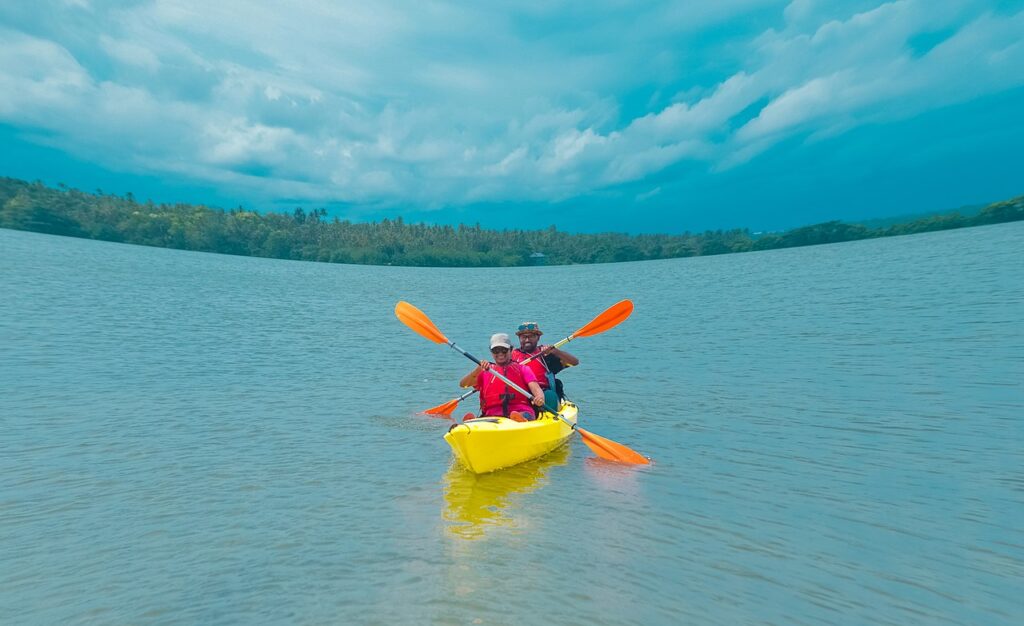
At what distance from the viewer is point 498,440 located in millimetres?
9422

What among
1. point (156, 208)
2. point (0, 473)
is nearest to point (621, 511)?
point (0, 473)

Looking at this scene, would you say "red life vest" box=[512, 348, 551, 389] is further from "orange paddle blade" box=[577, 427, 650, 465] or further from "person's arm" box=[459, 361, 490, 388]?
"orange paddle blade" box=[577, 427, 650, 465]

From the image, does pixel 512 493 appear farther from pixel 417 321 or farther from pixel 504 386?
pixel 417 321

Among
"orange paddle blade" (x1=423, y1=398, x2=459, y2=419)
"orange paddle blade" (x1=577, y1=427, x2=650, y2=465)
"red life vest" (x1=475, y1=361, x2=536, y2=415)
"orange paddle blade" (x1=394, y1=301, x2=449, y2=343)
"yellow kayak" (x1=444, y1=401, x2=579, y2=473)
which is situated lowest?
"orange paddle blade" (x1=423, y1=398, x2=459, y2=419)

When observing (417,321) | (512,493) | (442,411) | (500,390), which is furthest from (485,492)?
(442,411)

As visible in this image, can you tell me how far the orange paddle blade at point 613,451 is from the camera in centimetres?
1057

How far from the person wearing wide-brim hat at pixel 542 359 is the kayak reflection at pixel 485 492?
1.50 meters

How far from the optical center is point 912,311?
2784 centimetres

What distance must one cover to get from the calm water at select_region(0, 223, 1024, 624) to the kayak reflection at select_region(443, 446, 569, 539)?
55 mm

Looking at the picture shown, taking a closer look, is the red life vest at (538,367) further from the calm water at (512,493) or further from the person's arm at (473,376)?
the calm water at (512,493)

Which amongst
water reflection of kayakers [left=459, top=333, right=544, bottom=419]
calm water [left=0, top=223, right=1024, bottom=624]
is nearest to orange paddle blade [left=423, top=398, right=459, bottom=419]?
calm water [left=0, top=223, right=1024, bottom=624]

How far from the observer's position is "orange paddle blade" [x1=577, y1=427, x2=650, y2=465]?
10.6 meters

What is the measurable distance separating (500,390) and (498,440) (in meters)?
1.24

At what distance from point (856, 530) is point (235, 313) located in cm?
3180
